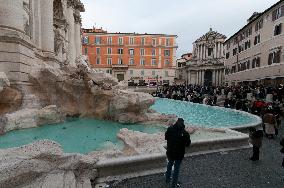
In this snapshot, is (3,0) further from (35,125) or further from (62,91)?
(35,125)

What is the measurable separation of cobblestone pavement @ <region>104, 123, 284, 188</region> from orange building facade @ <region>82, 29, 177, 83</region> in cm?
6045

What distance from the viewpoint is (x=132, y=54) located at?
7019 cm

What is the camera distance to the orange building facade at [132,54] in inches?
2699

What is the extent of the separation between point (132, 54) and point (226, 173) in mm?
64654

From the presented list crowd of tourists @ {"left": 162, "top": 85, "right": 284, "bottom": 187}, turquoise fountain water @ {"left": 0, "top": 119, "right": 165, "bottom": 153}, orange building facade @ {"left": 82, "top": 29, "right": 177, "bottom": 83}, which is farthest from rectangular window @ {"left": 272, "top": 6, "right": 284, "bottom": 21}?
orange building facade @ {"left": 82, "top": 29, "right": 177, "bottom": 83}

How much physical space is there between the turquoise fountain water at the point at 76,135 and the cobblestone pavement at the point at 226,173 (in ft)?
8.60

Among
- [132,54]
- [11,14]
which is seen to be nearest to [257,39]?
[11,14]

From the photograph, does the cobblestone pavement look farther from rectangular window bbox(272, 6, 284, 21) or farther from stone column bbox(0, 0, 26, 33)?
rectangular window bbox(272, 6, 284, 21)

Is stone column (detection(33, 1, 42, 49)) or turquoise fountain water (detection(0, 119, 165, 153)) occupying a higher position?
stone column (detection(33, 1, 42, 49))

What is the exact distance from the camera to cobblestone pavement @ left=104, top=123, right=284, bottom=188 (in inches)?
245

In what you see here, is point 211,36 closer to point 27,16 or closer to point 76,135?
point 27,16

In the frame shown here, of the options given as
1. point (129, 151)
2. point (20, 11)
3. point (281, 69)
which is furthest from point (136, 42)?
point (129, 151)

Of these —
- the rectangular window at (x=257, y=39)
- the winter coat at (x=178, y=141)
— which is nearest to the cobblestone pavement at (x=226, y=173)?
the winter coat at (x=178, y=141)

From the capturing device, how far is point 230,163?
768cm
